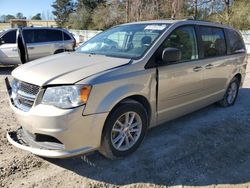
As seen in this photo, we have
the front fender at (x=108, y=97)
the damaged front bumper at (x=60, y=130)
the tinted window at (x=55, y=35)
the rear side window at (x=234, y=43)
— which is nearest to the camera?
the damaged front bumper at (x=60, y=130)

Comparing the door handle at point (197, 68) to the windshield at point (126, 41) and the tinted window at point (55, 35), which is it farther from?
the tinted window at point (55, 35)

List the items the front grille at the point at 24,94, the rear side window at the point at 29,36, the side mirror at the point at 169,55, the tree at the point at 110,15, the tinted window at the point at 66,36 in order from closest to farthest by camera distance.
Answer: the front grille at the point at 24,94 → the side mirror at the point at 169,55 → the rear side window at the point at 29,36 → the tinted window at the point at 66,36 → the tree at the point at 110,15

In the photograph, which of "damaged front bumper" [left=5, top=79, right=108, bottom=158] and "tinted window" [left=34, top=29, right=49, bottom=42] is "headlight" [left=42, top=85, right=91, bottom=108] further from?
"tinted window" [left=34, top=29, right=49, bottom=42]

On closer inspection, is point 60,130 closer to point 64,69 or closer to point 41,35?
point 64,69

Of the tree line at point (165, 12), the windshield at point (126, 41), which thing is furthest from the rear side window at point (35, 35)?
the windshield at point (126, 41)

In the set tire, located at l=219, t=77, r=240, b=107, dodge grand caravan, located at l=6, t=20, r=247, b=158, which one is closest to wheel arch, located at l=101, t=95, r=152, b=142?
dodge grand caravan, located at l=6, t=20, r=247, b=158

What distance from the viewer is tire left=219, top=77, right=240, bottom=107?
6.28m

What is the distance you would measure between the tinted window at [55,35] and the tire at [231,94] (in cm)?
759

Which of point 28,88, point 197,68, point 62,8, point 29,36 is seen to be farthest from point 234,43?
point 62,8

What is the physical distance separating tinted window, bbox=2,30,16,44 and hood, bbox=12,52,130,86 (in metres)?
7.88

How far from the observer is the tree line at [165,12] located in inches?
959

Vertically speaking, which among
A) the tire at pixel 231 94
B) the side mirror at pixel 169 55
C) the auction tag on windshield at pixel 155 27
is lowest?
the tire at pixel 231 94

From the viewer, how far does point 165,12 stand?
30.4 metres

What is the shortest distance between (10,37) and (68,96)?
30.1 ft
